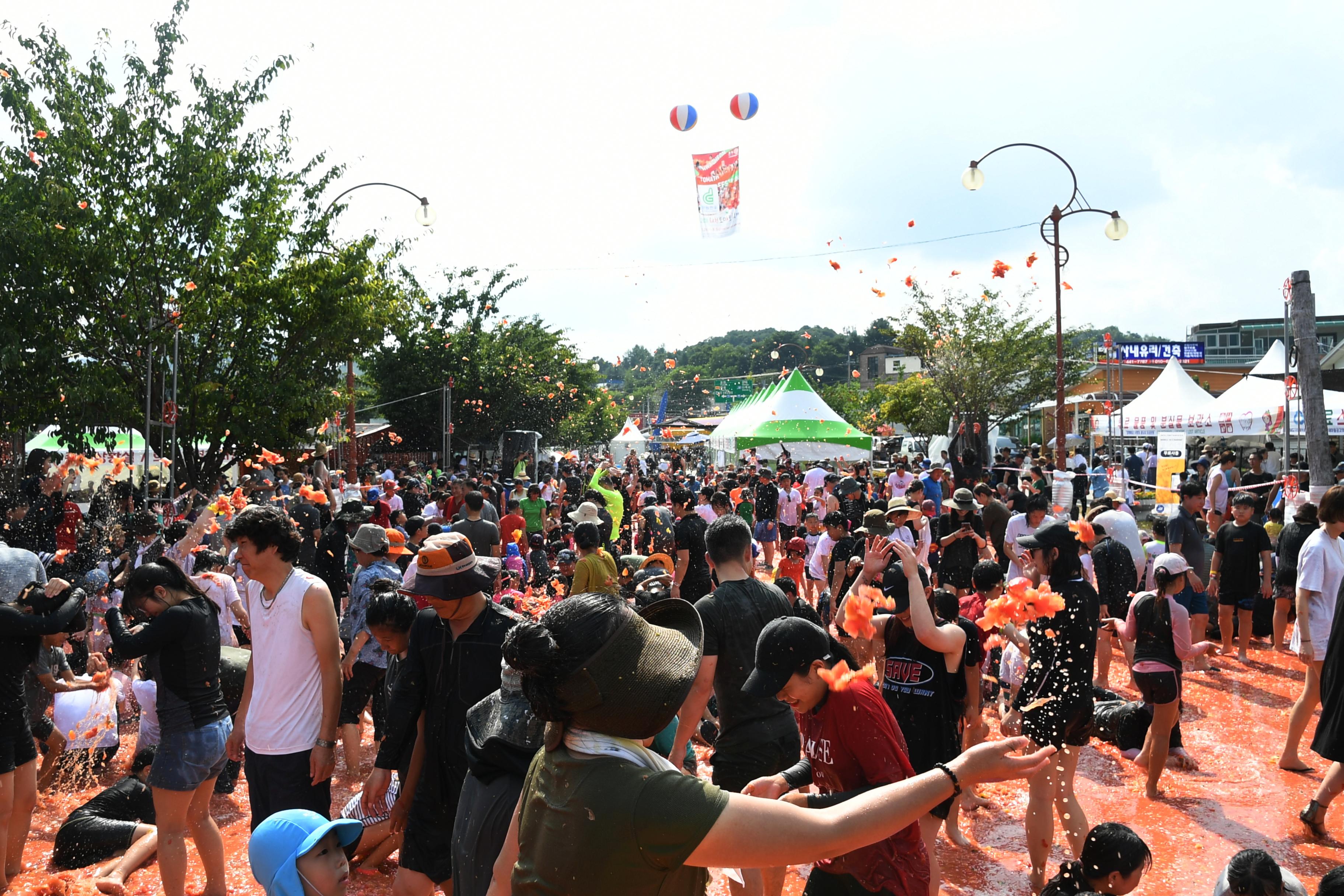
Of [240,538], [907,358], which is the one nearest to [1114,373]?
[907,358]

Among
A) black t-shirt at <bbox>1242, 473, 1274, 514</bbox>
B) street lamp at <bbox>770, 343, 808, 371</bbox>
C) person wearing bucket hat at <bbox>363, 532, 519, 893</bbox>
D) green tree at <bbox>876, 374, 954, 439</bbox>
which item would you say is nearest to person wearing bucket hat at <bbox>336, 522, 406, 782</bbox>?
person wearing bucket hat at <bbox>363, 532, 519, 893</bbox>

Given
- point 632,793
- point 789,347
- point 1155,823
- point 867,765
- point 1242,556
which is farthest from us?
point 789,347

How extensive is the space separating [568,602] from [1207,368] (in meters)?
60.3

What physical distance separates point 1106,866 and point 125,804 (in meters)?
5.08

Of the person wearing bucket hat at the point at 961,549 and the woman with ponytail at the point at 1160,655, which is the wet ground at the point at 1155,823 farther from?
the person wearing bucket hat at the point at 961,549

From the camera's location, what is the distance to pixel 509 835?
83.0 inches

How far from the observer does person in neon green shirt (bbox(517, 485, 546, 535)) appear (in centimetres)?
1220

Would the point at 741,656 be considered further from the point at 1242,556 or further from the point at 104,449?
the point at 104,449

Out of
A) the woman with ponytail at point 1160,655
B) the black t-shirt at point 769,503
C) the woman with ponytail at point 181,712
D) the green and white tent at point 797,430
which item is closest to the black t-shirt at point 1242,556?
the woman with ponytail at point 1160,655

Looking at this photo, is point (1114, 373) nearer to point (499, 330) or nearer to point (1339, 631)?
point (499, 330)

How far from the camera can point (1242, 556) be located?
913 centimetres

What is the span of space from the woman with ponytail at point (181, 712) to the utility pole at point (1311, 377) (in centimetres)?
911

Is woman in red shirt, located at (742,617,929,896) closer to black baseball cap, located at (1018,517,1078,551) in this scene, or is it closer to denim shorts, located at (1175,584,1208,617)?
black baseball cap, located at (1018,517,1078,551)

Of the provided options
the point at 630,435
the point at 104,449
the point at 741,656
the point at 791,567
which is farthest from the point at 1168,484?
the point at 630,435
